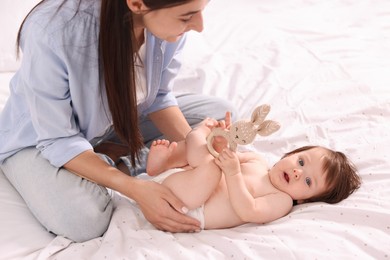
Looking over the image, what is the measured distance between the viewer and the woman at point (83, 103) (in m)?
1.12

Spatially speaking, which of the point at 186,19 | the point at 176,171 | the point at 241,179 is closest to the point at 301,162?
the point at 241,179

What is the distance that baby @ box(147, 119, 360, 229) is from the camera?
1.17m

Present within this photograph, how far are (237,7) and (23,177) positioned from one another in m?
1.37

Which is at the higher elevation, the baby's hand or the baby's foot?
the baby's hand

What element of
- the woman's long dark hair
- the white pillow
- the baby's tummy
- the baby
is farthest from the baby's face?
the white pillow

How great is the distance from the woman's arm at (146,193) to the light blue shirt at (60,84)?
39mm

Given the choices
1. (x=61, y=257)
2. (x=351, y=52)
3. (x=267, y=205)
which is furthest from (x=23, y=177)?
(x=351, y=52)

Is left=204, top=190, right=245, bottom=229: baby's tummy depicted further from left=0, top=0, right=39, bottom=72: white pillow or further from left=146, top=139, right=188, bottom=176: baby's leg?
left=0, top=0, right=39, bottom=72: white pillow

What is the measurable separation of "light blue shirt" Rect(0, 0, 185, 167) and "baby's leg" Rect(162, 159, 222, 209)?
240 millimetres

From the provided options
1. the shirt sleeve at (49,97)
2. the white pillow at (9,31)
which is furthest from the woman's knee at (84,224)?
the white pillow at (9,31)

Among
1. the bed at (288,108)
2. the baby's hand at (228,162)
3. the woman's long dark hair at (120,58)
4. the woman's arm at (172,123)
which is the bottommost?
the bed at (288,108)

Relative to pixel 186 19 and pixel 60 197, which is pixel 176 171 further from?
pixel 186 19

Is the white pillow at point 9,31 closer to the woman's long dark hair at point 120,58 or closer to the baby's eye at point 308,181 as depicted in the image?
the woman's long dark hair at point 120,58

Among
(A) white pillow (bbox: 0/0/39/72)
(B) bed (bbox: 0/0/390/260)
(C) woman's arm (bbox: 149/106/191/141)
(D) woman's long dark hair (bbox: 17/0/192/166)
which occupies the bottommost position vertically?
(B) bed (bbox: 0/0/390/260)
